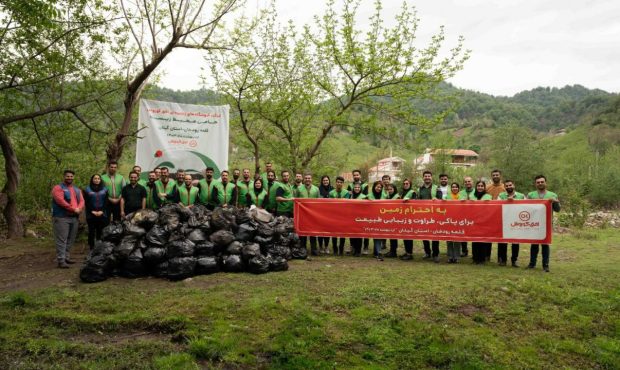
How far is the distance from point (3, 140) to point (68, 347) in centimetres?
820

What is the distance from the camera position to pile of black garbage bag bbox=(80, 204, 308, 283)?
20.6 ft

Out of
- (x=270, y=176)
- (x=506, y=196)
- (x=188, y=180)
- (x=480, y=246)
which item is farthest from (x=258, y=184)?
(x=506, y=196)

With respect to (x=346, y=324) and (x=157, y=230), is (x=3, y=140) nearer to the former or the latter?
(x=157, y=230)

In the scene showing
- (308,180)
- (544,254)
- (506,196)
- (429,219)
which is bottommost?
(544,254)

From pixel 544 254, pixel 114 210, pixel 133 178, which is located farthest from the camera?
pixel 114 210

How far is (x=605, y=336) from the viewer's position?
4.53m

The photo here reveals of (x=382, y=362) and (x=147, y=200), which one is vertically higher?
(x=147, y=200)

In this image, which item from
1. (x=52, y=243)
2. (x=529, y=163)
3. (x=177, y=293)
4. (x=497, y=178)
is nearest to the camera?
(x=177, y=293)

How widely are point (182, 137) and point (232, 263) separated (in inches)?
122

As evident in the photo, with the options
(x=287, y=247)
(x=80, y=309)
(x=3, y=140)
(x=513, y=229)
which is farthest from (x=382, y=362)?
(x=3, y=140)

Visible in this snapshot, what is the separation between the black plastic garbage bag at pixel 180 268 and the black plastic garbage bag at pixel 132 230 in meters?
0.69

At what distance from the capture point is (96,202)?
748 centimetres

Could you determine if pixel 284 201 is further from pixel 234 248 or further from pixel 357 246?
pixel 234 248

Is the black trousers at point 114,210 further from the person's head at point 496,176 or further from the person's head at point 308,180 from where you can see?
the person's head at point 496,176
